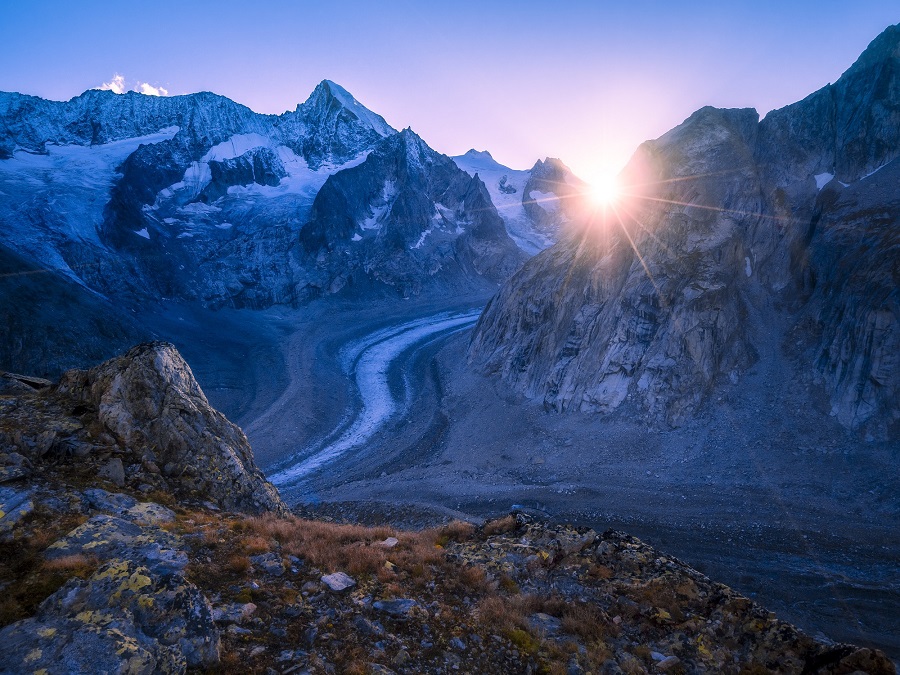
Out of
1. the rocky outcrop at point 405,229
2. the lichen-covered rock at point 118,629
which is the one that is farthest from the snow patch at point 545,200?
the lichen-covered rock at point 118,629

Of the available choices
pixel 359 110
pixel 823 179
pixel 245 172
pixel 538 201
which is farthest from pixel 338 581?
pixel 538 201

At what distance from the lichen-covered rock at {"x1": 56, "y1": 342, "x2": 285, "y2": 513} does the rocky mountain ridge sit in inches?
2.2

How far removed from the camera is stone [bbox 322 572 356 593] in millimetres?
9129

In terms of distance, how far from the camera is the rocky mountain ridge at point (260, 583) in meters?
6.40

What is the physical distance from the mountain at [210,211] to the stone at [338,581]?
196 ft

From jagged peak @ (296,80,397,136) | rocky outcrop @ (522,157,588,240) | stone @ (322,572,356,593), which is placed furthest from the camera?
rocky outcrop @ (522,157,588,240)

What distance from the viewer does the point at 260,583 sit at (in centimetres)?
875

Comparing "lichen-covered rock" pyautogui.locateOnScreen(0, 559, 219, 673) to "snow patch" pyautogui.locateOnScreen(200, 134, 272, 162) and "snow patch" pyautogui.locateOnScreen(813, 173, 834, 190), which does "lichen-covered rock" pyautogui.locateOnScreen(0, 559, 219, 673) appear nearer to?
"snow patch" pyautogui.locateOnScreen(813, 173, 834, 190)

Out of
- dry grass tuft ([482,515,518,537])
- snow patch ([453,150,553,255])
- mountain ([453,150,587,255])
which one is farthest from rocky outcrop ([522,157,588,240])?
dry grass tuft ([482,515,518,537])

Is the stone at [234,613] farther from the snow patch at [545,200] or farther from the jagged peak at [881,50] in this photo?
the snow patch at [545,200]

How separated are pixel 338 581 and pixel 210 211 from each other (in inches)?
4645

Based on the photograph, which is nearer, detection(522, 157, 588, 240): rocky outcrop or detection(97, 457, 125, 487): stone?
detection(97, 457, 125, 487): stone

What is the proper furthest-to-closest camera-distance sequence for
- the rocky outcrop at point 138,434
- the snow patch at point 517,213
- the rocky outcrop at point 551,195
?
1. the rocky outcrop at point 551,195
2. the snow patch at point 517,213
3. the rocky outcrop at point 138,434

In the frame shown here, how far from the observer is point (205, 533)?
401 inches
